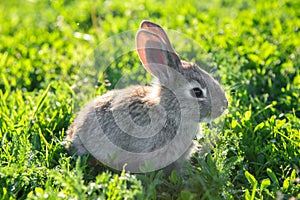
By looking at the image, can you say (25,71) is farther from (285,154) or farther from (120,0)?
(285,154)

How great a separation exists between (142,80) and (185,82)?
1.37 m

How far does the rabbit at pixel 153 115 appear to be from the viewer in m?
3.70

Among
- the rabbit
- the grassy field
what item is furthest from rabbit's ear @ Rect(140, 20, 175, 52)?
the grassy field

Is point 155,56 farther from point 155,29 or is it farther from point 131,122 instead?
point 131,122

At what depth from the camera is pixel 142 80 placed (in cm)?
520

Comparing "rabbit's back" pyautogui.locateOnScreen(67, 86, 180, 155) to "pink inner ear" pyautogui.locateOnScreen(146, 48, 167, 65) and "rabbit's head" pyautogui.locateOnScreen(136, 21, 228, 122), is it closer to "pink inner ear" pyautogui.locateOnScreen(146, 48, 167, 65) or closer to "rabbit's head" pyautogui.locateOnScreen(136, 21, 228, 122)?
"rabbit's head" pyautogui.locateOnScreen(136, 21, 228, 122)

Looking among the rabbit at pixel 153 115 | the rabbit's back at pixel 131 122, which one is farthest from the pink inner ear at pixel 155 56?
the rabbit's back at pixel 131 122

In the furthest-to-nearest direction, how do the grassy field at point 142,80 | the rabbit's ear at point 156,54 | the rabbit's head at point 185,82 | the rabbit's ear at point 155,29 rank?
A: the rabbit's ear at point 155,29
the rabbit's head at point 185,82
the rabbit's ear at point 156,54
the grassy field at point 142,80

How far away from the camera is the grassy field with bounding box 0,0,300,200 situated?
132 inches

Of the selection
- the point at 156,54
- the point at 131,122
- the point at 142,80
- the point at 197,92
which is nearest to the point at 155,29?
the point at 156,54

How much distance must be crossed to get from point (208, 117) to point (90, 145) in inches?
37.5

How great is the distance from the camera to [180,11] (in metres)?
7.06

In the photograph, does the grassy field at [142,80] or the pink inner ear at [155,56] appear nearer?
the grassy field at [142,80]

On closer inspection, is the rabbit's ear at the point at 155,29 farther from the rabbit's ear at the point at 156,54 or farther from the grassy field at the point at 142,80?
the grassy field at the point at 142,80
